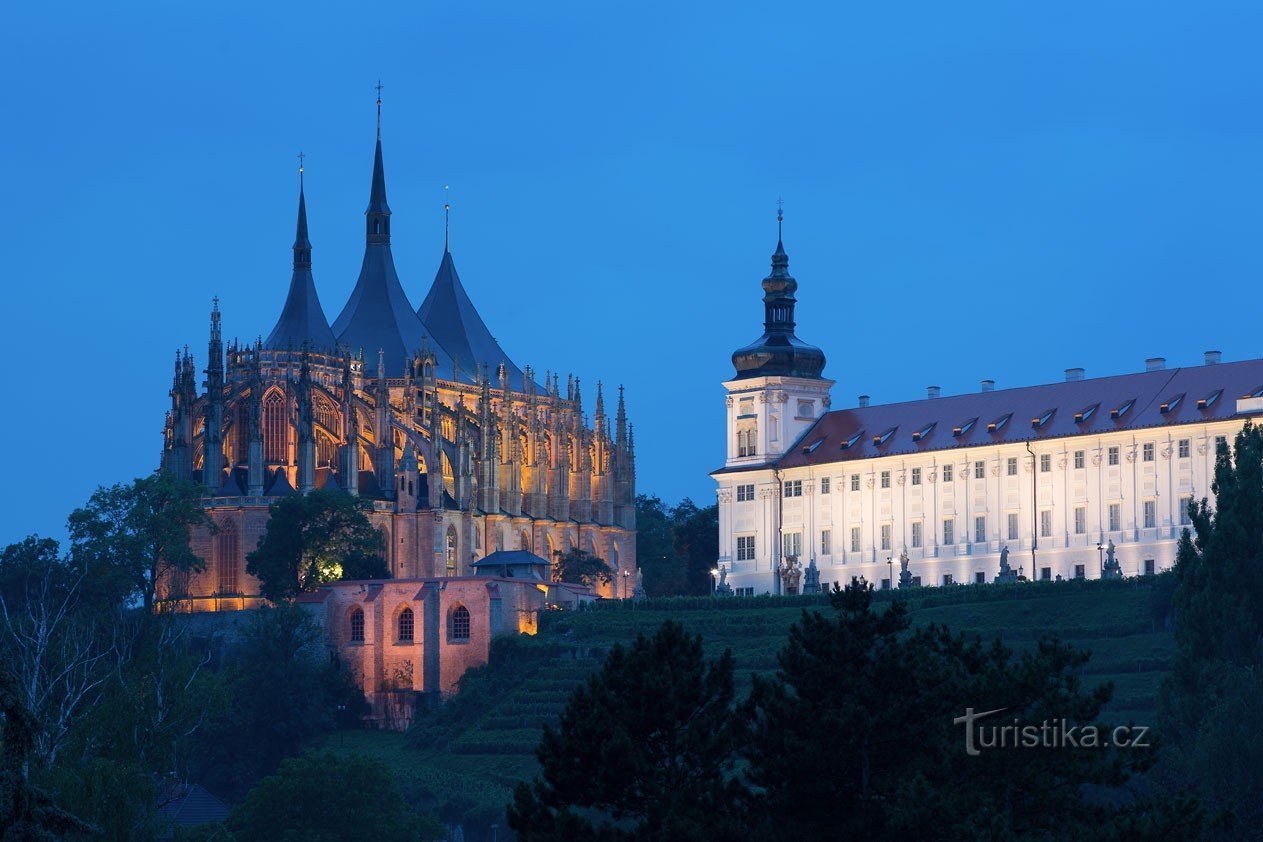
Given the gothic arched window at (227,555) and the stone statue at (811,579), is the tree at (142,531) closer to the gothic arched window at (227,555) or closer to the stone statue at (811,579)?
the gothic arched window at (227,555)

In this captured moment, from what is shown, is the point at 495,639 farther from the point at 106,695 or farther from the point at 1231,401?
the point at 106,695

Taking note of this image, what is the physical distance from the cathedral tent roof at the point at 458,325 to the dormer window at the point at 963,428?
29256 mm

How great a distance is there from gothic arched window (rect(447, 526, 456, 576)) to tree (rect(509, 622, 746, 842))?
75.6 m

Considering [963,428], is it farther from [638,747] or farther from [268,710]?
[638,747]

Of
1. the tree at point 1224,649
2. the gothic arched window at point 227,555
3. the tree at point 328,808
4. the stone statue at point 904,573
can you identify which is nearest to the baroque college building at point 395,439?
the gothic arched window at point 227,555

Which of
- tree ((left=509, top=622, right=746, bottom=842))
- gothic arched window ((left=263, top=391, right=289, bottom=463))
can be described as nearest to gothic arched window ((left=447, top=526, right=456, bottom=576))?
gothic arched window ((left=263, top=391, right=289, bottom=463))

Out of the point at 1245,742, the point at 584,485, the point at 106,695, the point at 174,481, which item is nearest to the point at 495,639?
the point at 174,481

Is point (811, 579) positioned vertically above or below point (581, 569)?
below

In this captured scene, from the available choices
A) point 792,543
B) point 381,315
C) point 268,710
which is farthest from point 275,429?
point 268,710

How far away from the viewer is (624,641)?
336 feet

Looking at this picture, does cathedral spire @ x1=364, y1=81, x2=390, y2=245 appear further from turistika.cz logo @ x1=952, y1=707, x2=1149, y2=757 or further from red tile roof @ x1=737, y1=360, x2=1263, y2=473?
turistika.cz logo @ x1=952, y1=707, x2=1149, y2=757

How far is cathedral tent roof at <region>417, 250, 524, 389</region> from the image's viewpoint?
134125 mm

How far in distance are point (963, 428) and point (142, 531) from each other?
31.5 meters

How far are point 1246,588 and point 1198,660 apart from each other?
3.28 metres
